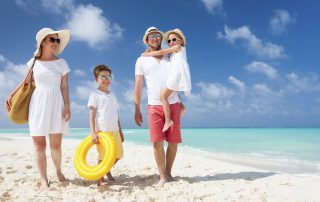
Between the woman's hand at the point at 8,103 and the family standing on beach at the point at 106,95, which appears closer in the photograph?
the family standing on beach at the point at 106,95

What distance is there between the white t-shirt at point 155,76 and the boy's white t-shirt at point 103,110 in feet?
1.59

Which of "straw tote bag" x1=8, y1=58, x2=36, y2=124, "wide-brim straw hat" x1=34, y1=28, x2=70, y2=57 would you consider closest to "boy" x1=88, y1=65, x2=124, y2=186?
"wide-brim straw hat" x1=34, y1=28, x2=70, y2=57

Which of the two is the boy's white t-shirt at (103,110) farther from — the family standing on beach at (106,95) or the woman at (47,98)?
the woman at (47,98)

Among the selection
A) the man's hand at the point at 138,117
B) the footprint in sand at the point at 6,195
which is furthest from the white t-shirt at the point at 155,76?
the footprint in sand at the point at 6,195

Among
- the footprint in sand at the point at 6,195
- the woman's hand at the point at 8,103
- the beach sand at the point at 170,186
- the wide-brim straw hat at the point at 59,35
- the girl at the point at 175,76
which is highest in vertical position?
the wide-brim straw hat at the point at 59,35

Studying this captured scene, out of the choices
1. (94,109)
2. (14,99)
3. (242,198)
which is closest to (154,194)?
(242,198)

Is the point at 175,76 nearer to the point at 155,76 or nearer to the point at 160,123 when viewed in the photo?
the point at 155,76

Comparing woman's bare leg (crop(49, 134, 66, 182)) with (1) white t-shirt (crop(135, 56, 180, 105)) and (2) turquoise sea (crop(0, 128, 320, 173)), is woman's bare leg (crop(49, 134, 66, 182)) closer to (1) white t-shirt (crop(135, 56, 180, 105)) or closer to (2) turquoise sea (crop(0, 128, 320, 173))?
(1) white t-shirt (crop(135, 56, 180, 105))

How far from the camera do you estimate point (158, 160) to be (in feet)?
12.9

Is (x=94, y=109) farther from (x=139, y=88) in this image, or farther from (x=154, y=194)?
(x=154, y=194)

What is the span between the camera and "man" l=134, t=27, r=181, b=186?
153 inches

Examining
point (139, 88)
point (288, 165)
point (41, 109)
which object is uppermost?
point (139, 88)

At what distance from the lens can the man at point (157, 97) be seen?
3.88 m

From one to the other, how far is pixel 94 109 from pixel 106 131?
0.98 feet
